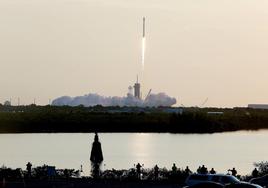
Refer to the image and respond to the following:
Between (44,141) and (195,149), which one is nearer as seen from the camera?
(195,149)

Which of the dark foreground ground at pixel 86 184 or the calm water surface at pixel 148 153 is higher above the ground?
the calm water surface at pixel 148 153

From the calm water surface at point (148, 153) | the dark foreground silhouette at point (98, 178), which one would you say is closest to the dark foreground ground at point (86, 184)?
the dark foreground silhouette at point (98, 178)

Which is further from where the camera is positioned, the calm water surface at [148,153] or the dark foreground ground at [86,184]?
the calm water surface at [148,153]

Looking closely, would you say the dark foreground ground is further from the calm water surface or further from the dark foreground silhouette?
the calm water surface

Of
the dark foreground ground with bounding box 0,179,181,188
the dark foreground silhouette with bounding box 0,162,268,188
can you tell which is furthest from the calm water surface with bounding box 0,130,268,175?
the dark foreground ground with bounding box 0,179,181,188

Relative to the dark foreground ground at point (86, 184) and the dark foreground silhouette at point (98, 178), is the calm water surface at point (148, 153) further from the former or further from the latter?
the dark foreground ground at point (86, 184)

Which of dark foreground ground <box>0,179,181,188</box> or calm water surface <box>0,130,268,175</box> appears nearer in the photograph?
dark foreground ground <box>0,179,181,188</box>

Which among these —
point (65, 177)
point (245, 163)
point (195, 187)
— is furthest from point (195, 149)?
point (195, 187)

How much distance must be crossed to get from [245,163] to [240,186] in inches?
2766

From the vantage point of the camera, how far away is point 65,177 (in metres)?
68.8

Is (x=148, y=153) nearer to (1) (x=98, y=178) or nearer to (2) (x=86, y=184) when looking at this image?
(1) (x=98, y=178)

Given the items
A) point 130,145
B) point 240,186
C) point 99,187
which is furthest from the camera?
point 130,145

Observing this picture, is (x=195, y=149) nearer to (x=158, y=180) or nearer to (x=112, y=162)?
(x=112, y=162)

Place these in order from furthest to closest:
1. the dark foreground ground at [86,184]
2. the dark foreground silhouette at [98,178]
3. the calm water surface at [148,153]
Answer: the calm water surface at [148,153] → the dark foreground silhouette at [98,178] → the dark foreground ground at [86,184]
